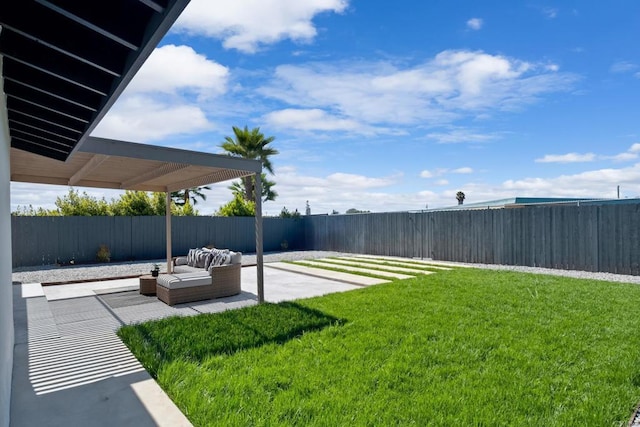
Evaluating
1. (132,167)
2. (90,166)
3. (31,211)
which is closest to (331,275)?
(132,167)

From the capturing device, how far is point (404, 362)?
3555 millimetres

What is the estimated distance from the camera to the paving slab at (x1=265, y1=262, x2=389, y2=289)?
865 centimetres

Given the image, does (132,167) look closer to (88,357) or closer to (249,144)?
(88,357)

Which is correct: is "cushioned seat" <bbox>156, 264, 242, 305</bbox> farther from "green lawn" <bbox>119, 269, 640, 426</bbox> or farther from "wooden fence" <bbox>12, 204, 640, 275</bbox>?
"wooden fence" <bbox>12, 204, 640, 275</bbox>

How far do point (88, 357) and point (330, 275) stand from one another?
6.53 m

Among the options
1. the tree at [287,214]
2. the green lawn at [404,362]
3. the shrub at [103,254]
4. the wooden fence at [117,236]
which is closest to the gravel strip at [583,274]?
the green lawn at [404,362]

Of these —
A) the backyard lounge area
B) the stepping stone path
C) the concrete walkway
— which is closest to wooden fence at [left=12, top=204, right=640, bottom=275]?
the stepping stone path

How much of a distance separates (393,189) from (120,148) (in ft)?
70.2

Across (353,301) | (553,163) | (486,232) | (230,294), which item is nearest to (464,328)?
(353,301)

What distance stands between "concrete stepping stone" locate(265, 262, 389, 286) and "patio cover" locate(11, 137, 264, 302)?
303 centimetres

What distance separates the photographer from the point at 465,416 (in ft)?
8.55

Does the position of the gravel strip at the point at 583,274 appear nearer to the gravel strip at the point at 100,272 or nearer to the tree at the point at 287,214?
the gravel strip at the point at 100,272

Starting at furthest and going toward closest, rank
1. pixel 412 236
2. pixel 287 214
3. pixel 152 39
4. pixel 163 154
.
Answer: pixel 287 214 < pixel 412 236 < pixel 163 154 < pixel 152 39

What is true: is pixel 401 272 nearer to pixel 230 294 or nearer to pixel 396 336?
pixel 230 294
